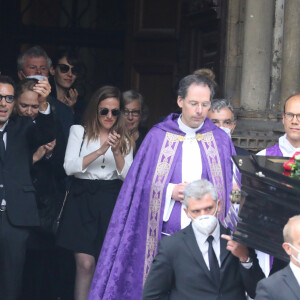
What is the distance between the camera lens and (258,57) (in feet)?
29.7

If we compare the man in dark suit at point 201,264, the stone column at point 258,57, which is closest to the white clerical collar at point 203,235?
the man in dark suit at point 201,264

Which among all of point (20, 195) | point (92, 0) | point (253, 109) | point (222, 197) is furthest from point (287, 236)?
point (92, 0)

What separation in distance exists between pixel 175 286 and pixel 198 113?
A: 1.38 m

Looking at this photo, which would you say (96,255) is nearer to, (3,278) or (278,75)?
(3,278)

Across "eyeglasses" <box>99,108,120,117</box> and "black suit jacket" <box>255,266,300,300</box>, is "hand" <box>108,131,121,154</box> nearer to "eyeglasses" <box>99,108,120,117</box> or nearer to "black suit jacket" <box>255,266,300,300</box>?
"eyeglasses" <box>99,108,120,117</box>

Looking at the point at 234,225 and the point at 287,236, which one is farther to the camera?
the point at 234,225

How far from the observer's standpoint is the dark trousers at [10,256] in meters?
7.45

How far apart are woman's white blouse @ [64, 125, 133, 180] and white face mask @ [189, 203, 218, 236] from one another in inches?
72.7

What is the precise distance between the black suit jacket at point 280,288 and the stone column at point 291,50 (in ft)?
12.5

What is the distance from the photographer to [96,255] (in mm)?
7859

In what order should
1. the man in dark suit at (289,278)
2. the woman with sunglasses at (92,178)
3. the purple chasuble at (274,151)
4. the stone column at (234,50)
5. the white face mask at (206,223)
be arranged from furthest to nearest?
1. the stone column at (234,50)
2. the woman with sunglasses at (92,178)
3. the purple chasuble at (274,151)
4. the white face mask at (206,223)
5. the man in dark suit at (289,278)

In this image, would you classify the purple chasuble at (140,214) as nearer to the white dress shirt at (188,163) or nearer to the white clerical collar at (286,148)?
the white dress shirt at (188,163)

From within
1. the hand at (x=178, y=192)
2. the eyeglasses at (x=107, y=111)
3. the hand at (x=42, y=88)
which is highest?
the hand at (x=42, y=88)

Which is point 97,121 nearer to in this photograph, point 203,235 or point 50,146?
point 50,146
